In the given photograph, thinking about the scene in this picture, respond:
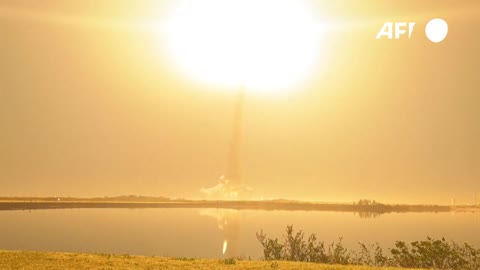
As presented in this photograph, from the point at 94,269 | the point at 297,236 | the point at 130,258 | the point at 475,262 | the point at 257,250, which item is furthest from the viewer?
the point at 257,250

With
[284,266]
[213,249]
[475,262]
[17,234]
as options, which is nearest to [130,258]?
[284,266]

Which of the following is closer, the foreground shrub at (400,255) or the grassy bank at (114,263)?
the grassy bank at (114,263)

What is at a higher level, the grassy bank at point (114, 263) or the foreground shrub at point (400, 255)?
the foreground shrub at point (400, 255)

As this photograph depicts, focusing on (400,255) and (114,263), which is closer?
(114,263)

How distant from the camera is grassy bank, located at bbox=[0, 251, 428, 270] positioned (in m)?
26.3

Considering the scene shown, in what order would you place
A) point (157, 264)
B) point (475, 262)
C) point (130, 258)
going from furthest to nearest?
point (475, 262), point (130, 258), point (157, 264)

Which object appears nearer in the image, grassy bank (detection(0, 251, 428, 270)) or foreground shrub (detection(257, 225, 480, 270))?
grassy bank (detection(0, 251, 428, 270))

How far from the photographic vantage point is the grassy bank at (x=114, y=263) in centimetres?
2627

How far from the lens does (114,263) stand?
90.0 ft

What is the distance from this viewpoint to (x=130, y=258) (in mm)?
29484

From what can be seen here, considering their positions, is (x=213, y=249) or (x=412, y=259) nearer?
(x=412, y=259)

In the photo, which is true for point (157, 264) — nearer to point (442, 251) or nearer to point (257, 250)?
point (442, 251)

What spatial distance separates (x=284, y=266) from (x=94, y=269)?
8.01 metres

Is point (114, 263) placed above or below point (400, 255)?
below
